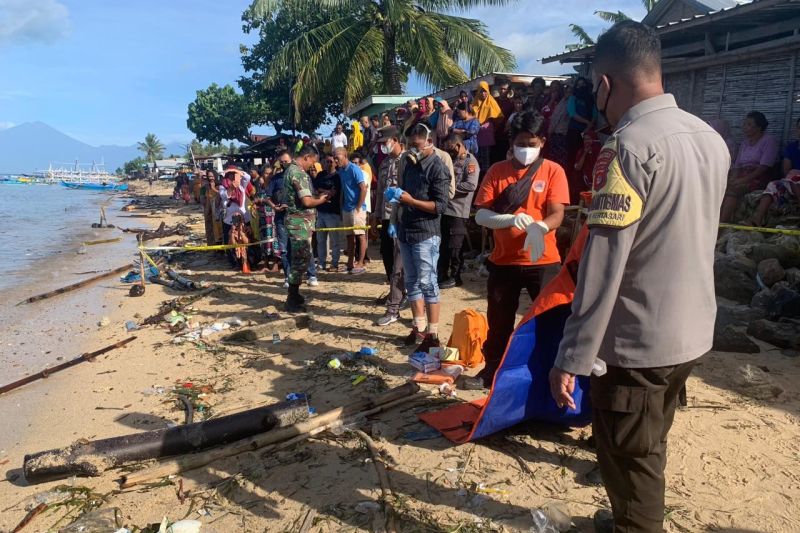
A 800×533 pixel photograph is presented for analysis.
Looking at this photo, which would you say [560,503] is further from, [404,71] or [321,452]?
[404,71]

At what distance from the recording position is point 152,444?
3.52 meters

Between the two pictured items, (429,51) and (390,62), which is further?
(390,62)

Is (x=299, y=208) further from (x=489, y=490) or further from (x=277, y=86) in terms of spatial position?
(x=277, y=86)

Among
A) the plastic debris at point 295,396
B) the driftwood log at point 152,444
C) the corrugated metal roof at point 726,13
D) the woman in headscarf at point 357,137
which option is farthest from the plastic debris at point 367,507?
the woman in headscarf at point 357,137

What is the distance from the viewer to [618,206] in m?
1.71

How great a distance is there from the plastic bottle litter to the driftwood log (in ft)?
5.86

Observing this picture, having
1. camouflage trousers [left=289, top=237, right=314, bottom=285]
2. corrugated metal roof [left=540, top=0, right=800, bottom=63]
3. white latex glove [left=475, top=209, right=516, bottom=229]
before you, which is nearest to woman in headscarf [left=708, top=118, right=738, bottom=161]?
corrugated metal roof [left=540, top=0, right=800, bottom=63]

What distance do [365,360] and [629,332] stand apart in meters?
3.47

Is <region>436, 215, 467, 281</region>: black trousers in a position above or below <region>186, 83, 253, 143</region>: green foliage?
below

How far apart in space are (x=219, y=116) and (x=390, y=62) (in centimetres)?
2786

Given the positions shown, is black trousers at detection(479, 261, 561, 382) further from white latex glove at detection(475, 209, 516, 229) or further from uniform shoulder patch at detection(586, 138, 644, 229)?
uniform shoulder patch at detection(586, 138, 644, 229)

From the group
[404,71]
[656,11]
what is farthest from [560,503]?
[404,71]

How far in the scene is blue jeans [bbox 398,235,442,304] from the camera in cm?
486

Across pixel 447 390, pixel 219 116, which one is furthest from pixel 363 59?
pixel 219 116
